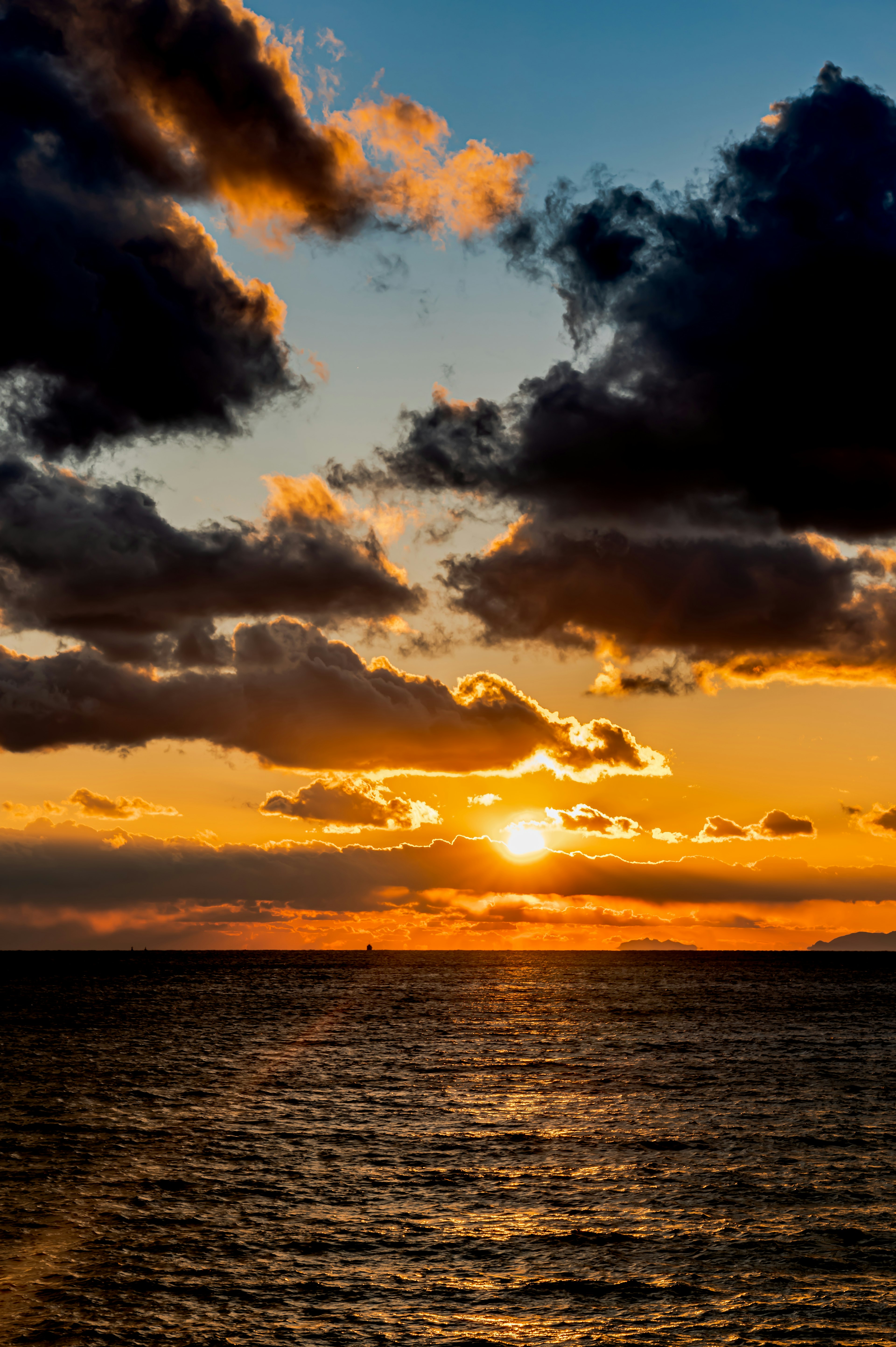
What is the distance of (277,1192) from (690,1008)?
12472cm

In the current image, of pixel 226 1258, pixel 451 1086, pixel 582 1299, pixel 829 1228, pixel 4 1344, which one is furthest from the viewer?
pixel 451 1086

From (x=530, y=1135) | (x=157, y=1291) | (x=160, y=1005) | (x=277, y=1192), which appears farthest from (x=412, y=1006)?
(x=157, y=1291)

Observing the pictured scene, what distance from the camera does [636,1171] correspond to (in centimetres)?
4441

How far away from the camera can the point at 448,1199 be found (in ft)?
129

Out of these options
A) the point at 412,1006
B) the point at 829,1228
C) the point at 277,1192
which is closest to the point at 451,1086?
the point at 277,1192

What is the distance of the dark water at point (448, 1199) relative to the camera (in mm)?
27312

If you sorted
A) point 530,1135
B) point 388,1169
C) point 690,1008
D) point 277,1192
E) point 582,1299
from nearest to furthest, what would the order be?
point 582,1299 < point 277,1192 < point 388,1169 < point 530,1135 < point 690,1008

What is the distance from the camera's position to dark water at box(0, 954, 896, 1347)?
27.3m

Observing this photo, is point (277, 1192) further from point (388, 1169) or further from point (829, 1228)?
point (829, 1228)

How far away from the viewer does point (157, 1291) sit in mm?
29344

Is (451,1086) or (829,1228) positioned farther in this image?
(451,1086)

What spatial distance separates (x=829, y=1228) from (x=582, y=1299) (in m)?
12.3

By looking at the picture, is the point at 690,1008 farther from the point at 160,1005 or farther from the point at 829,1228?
the point at 829,1228

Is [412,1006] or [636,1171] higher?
[636,1171]
